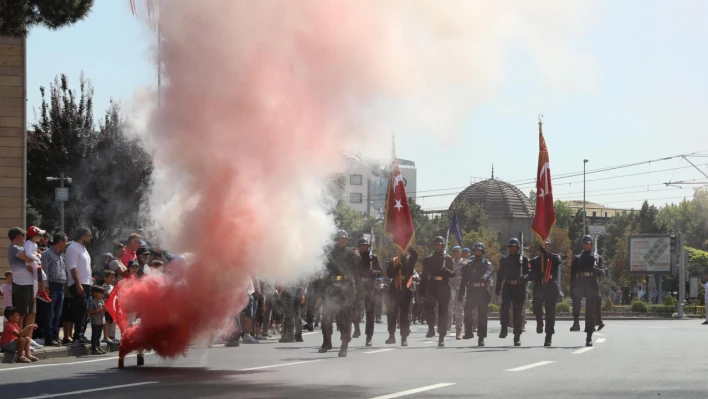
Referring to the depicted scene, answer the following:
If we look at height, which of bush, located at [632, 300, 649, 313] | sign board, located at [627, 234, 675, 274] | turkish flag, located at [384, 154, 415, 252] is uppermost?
turkish flag, located at [384, 154, 415, 252]

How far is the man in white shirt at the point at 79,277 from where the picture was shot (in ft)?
56.6

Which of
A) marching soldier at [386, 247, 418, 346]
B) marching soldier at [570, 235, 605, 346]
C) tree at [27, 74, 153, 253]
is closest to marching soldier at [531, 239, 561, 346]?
marching soldier at [570, 235, 605, 346]

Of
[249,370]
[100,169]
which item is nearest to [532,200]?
[100,169]

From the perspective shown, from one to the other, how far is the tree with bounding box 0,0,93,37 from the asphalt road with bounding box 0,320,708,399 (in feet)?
16.7

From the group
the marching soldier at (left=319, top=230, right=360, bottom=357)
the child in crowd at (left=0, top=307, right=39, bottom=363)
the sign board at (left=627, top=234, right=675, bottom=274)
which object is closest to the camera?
the child in crowd at (left=0, top=307, right=39, bottom=363)

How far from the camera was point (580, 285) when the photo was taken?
19922 mm

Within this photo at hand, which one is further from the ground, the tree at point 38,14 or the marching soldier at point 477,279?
the tree at point 38,14

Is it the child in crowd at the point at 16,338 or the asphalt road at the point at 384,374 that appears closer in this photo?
the asphalt road at the point at 384,374

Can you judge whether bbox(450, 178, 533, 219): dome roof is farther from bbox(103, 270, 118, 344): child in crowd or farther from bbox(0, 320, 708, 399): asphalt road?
bbox(0, 320, 708, 399): asphalt road

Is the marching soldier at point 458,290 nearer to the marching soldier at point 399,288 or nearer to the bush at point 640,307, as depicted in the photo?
the marching soldier at point 399,288

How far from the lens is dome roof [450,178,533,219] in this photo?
12350 centimetres

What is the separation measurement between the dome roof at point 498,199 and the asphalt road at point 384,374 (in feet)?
346

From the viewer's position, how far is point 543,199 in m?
24.7

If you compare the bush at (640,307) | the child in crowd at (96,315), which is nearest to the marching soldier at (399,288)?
A: the child in crowd at (96,315)
